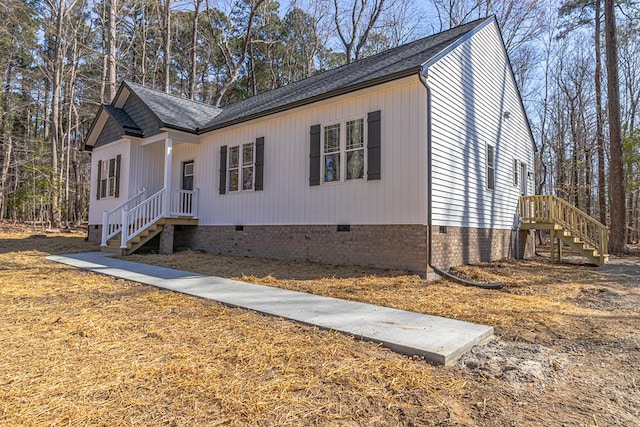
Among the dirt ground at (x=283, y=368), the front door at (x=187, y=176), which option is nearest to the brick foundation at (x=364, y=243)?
the front door at (x=187, y=176)

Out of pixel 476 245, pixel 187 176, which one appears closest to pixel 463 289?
pixel 476 245

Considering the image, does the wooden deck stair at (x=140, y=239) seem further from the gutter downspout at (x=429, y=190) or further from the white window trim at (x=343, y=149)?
the gutter downspout at (x=429, y=190)

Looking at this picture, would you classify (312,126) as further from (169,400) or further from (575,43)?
(575,43)

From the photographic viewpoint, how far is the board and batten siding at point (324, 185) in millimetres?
7508

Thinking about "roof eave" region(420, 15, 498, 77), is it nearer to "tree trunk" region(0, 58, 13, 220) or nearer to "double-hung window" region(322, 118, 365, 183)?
"double-hung window" region(322, 118, 365, 183)

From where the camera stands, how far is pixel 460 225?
8.63m

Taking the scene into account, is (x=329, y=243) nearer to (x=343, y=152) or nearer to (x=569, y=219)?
(x=343, y=152)

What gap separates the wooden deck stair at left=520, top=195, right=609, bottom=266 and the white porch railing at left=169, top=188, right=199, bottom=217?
10.6 metres

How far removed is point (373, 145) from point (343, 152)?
0.81 meters

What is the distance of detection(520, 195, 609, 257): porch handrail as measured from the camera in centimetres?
995

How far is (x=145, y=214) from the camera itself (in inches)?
437

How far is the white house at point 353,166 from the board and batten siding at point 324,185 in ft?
0.09

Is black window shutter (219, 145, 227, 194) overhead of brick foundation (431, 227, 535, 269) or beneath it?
overhead

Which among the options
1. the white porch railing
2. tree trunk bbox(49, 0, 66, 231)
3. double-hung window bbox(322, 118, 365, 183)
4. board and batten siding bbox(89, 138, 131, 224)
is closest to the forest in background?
tree trunk bbox(49, 0, 66, 231)
